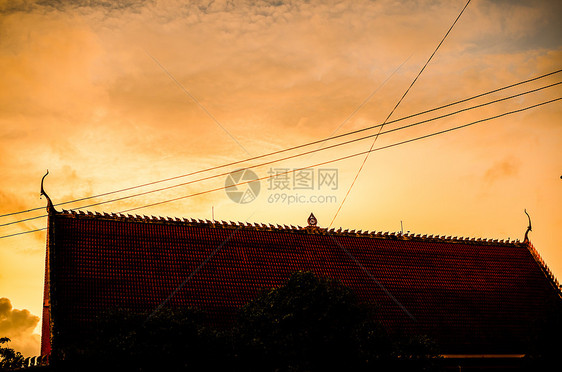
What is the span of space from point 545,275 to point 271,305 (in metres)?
20.6

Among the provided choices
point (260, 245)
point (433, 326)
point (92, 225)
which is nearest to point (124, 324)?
point (92, 225)

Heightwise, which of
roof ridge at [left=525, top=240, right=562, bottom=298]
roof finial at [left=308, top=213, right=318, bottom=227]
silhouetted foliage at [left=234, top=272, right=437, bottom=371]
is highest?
roof finial at [left=308, top=213, right=318, bottom=227]

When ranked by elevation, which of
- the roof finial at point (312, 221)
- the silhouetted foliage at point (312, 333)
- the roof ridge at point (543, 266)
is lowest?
the silhouetted foliage at point (312, 333)

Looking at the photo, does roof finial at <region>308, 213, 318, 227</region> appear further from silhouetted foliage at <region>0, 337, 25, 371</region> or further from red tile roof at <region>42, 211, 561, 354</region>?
silhouetted foliage at <region>0, 337, 25, 371</region>

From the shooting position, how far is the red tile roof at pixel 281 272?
22312 millimetres

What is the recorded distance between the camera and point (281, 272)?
25.9 metres

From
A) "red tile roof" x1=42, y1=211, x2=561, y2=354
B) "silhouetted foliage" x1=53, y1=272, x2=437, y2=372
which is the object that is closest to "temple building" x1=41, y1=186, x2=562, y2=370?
"red tile roof" x1=42, y1=211, x2=561, y2=354

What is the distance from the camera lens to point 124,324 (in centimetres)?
1658

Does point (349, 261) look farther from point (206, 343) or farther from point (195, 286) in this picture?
point (206, 343)

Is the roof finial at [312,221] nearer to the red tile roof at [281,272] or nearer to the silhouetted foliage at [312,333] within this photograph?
the red tile roof at [281,272]

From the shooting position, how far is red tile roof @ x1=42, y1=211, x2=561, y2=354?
22312 mm

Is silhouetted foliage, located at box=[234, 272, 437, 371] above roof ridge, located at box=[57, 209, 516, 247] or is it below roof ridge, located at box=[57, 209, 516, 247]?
below

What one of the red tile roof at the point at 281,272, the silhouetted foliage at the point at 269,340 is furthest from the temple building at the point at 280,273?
the silhouetted foliage at the point at 269,340

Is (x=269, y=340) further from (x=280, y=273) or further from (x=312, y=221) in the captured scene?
(x=312, y=221)
